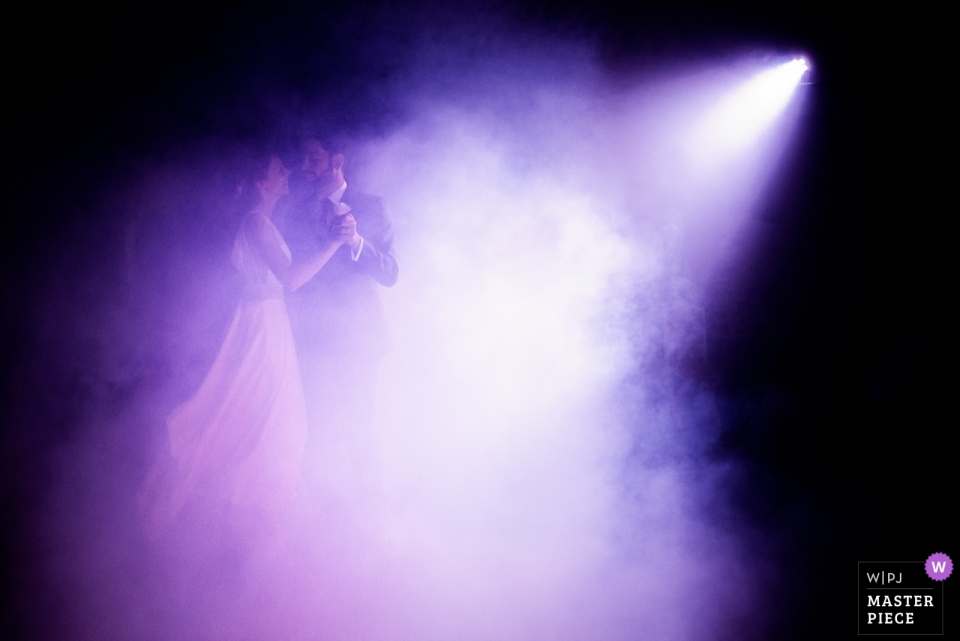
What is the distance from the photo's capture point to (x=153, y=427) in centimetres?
221

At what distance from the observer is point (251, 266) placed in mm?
2254

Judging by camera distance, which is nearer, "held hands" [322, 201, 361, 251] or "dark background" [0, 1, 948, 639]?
"dark background" [0, 1, 948, 639]

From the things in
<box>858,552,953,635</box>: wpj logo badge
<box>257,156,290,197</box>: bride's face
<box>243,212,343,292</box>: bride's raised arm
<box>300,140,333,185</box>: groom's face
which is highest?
<box>300,140,333,185</box>: groom's face

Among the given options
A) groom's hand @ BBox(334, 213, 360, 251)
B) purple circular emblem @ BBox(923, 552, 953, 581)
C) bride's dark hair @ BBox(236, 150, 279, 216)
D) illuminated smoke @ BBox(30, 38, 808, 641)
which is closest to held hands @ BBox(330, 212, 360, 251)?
groom's hand @ BBox(334, 213, 360, 251)

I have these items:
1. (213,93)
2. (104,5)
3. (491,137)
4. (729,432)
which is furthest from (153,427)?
(729,432)

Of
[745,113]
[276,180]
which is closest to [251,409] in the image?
[276,180]

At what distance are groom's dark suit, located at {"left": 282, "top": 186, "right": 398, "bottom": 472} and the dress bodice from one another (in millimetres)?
126

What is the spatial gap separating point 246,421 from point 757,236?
295 centimetres

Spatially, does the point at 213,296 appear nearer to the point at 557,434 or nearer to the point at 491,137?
the point at 491,137

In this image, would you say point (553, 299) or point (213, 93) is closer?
point (213, 93)

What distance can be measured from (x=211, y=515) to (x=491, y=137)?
2.26 meters

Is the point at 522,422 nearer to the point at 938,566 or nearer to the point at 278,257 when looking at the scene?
the point at 278,257

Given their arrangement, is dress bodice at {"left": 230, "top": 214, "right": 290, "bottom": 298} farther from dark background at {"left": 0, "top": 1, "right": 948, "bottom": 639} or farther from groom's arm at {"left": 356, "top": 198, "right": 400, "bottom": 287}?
groom's arm at {"left": 356, "top": 198, "right": 400, "bottom": 287}

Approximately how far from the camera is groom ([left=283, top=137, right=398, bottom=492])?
2.29 metres
